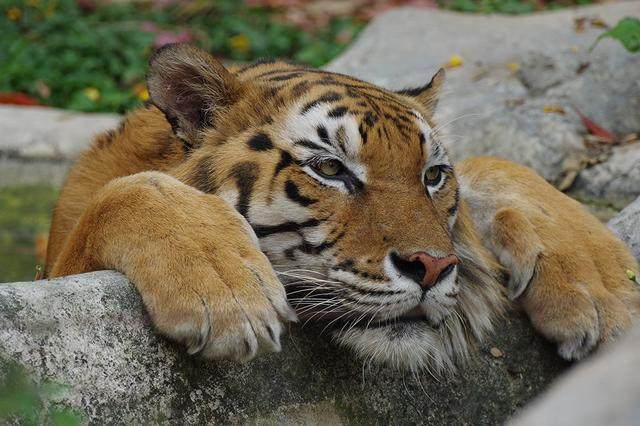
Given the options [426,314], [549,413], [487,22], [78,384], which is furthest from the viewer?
[487,22]

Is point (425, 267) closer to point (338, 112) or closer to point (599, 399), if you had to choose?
point (338, 112)

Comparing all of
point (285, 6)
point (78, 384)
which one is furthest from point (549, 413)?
point (285, 6)

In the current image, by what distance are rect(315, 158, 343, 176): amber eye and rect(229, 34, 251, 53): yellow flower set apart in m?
7.18

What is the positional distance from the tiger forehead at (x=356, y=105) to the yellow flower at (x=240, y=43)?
21.7 feet

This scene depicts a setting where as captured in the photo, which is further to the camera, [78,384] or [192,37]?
[192,37]

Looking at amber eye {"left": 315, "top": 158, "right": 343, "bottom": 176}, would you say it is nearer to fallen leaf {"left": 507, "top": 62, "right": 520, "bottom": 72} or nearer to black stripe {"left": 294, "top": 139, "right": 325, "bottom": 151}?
black stripe {"left": 294, "top": 139, "right": 325, "bottom": 151}

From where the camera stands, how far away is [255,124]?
10.1 ft

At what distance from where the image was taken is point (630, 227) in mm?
3439

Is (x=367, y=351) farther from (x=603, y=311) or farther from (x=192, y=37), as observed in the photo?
(x=192, y=37)

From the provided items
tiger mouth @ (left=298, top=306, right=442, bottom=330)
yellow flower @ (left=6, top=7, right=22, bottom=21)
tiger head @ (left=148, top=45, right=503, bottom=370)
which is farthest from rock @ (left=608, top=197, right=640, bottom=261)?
yellow flower @ (left=6, top=7, right=22, bottom=21)

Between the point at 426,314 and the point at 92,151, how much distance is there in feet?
4.83

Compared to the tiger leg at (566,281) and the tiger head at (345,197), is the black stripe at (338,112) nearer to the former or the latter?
the tiger head at (345,197)

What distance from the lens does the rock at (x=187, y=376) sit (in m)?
2.27

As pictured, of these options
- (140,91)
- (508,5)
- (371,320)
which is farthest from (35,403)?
(508,5)
